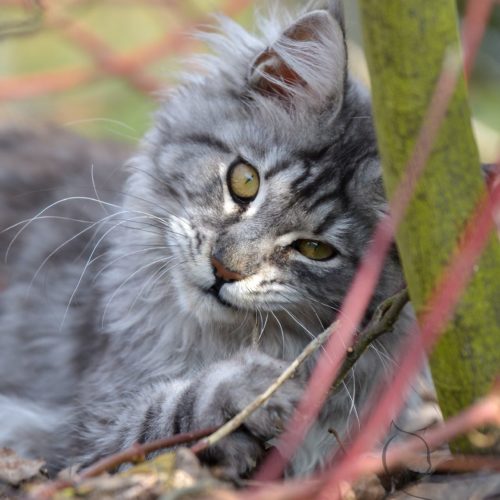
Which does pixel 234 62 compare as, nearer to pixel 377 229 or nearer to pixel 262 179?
pixel 262 179

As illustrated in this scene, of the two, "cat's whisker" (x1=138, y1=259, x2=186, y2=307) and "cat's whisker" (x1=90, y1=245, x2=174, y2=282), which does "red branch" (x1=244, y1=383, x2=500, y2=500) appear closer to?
"cat's whisker" (x1=138, y1=259, x2=186, y2=307)

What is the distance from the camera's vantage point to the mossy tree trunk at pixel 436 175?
136 centimetres

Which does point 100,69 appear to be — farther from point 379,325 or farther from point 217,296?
point 379,325

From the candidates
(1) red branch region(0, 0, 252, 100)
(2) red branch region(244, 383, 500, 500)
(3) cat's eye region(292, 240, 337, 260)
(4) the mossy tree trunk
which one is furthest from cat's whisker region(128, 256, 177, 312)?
(1) red branch region(0, 0, 252, 100)

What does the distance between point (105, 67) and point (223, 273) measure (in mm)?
2961

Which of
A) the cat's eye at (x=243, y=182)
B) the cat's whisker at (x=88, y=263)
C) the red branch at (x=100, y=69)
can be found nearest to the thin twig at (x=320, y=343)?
the cat's eye at (x=243, y=182)

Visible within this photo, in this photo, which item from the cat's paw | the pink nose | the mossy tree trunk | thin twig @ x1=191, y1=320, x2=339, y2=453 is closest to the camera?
the mossy tree trunk

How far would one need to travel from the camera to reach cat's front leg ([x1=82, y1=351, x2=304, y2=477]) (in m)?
1.76

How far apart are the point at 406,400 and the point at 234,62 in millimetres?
1004

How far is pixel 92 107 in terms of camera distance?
5.45 meters

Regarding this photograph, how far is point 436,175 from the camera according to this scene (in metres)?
1.42

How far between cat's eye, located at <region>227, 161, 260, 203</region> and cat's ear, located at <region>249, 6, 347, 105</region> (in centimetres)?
25

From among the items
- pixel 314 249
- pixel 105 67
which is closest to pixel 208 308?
pixel 314 249

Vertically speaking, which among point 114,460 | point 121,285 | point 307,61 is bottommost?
point 114,460
